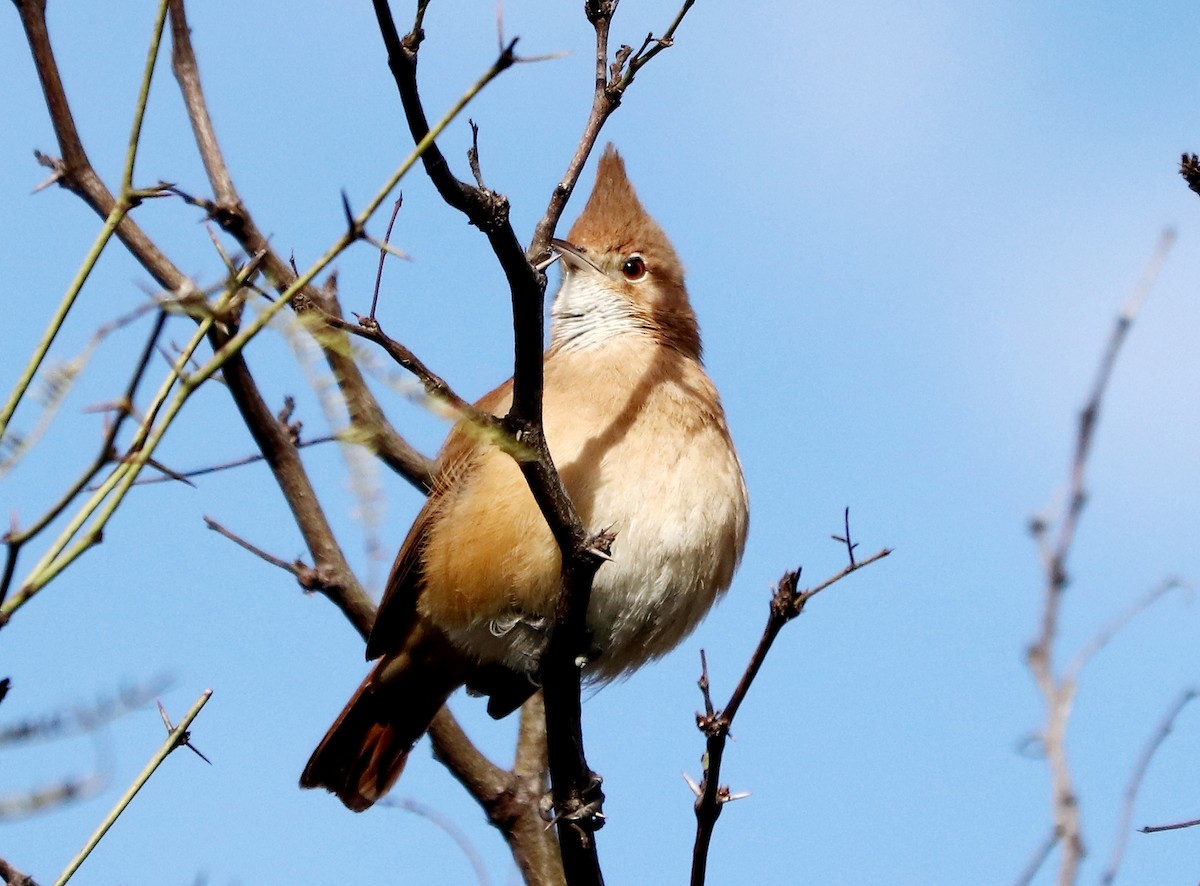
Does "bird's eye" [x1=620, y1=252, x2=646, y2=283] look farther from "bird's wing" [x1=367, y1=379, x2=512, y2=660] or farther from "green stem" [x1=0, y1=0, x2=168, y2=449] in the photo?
"green stem" [x1=0, y1=0, x2=168, y2=449]

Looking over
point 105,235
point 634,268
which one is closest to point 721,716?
point 105,235

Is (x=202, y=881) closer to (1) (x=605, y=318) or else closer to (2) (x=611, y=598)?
(2) (x=611, y=598)

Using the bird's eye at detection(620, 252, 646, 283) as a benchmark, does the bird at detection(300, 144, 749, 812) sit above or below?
below

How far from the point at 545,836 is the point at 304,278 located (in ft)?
13.0

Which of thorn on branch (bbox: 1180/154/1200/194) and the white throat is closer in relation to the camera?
thorn on branch (bbox: 1180/154/1200/194)

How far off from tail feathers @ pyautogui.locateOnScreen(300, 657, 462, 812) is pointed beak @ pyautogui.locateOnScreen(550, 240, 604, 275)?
1.76 metres

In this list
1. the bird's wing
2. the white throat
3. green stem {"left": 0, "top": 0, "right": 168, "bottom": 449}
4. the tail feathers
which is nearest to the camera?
green stem {"left": 0, "top": 0, "right": 168, "bottom": 449}

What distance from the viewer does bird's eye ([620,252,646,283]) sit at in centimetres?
586

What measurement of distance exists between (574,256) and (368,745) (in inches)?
82.7

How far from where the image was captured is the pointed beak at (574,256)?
578cm

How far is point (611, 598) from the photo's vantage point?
185 inches

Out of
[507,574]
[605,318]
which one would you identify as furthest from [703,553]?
[605,318]

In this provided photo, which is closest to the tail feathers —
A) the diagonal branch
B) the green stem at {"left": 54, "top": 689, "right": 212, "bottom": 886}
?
the diagonal branch

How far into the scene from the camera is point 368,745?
571 cm
